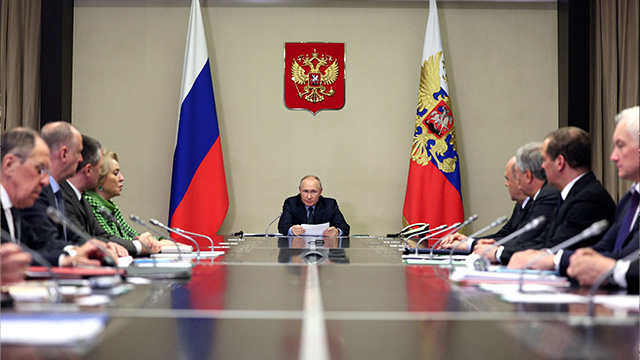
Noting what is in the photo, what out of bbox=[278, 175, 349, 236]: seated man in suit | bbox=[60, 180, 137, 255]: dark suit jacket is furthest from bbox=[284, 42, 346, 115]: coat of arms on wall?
bbox=[60, 180, 137, 255]: dark suit jacket

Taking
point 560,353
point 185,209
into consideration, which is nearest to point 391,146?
point 185,209

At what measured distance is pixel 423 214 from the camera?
7273mm

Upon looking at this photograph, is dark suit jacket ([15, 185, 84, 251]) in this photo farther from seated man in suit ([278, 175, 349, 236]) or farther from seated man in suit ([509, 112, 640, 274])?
seated man in suit ([278, 175, 349, 236])

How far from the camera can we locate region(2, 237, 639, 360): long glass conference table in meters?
1.19

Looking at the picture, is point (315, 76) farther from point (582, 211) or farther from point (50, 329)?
Result: point (50, 329)

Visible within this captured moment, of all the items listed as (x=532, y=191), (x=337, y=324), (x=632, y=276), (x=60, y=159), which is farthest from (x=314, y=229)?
(x=337, y=324)

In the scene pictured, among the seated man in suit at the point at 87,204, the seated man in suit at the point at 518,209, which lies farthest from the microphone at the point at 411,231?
the seated man in suit at the point at 87,204

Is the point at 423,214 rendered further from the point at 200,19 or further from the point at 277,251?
the point at 277,251

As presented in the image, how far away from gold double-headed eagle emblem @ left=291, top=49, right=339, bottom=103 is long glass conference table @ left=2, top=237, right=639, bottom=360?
5404 millimetres

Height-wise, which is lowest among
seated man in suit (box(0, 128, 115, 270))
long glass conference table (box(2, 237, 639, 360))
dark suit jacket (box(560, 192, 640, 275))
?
long glass conference table (box(2, 237, 639, 360))

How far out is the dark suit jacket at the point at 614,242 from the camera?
2400 mm

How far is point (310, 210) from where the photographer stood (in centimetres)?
669

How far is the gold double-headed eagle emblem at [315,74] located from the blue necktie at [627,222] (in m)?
5.10

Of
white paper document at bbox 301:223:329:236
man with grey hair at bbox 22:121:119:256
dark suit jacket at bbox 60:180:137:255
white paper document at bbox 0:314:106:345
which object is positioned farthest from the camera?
white paper document at bbox 301:223:329:236
